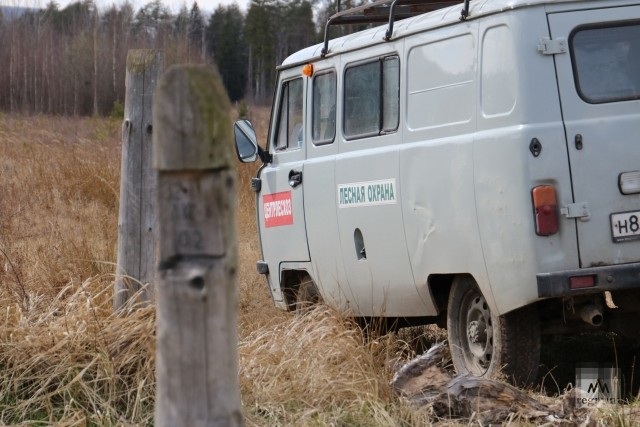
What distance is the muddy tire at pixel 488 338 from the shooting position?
6.90 m

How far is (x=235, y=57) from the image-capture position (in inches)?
3110

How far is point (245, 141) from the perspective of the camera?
9.08 metres

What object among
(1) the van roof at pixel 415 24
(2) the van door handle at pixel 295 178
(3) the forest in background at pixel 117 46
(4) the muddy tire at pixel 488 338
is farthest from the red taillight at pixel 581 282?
(3) the forest in background at pixel 117 46

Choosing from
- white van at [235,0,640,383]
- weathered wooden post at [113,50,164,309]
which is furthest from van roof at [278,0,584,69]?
weathered wooden post at [113,50,164,309]

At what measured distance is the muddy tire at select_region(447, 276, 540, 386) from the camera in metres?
6.90

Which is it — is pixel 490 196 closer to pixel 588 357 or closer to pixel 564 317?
pixel 564 317

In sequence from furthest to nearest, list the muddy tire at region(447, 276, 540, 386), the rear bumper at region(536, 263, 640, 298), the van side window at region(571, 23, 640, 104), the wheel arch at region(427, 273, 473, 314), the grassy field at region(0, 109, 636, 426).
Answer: the wheel arch at region(427, 273, 473, 314), the muddy tire at region(447, 276, 540, 386), the van side window at region(571, 23, 640, 104), the rear bumper at region(536, 263, 640, 298), the grassy field at region(0, 109, 636, 426)

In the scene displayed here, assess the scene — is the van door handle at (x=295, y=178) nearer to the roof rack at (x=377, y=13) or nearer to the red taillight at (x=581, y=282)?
the roof rack at (x=377, y=13)

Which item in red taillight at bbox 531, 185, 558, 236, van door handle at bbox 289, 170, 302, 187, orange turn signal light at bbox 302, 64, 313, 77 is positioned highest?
orange turn signal light at bbox 302, 64, 313, 77

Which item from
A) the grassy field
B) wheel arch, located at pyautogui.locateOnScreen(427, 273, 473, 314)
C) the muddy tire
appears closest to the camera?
the grassy field

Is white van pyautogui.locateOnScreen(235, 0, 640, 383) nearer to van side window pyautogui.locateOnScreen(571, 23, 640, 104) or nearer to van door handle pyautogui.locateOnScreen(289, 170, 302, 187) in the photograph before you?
van side window pyautogui.locateOnScreen(571, 23, 640, 104)

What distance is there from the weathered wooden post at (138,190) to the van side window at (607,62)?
2219 millimetres

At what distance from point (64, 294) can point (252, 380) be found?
1.64 m

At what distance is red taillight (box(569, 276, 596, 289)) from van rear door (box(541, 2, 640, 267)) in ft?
0.28
